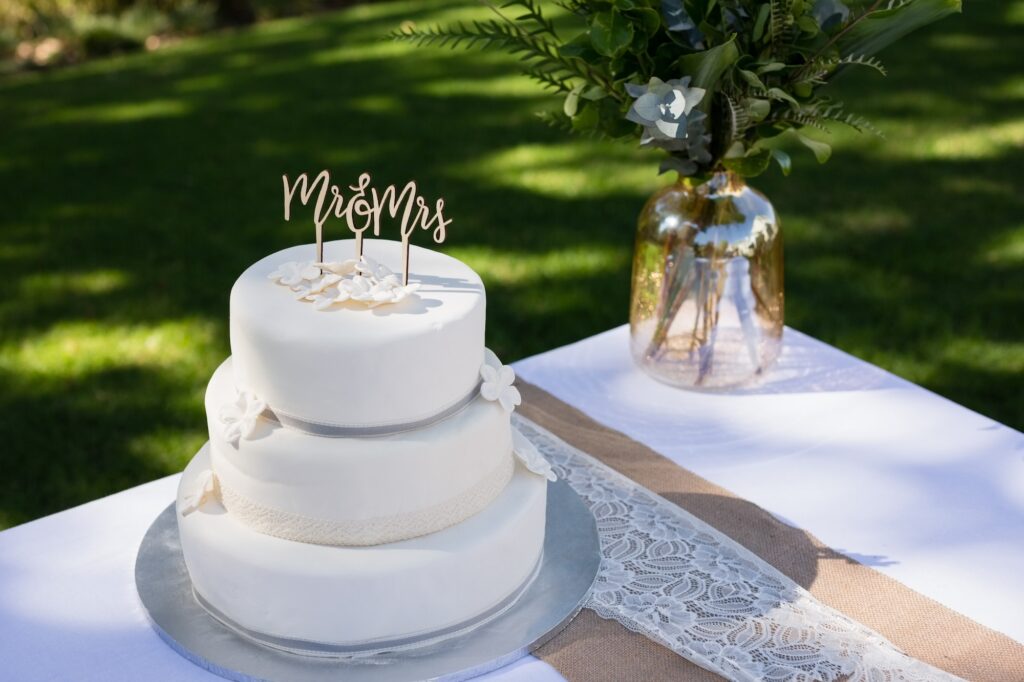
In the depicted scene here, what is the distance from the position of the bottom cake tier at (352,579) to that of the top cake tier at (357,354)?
165 mm

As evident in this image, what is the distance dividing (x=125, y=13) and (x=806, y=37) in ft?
20.4

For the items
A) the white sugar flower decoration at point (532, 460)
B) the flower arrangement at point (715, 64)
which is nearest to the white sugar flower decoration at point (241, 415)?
the white sugar flower decoration at point (532, 460)

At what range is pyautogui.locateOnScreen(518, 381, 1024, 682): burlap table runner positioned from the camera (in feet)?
4.77

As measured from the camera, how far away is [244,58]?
6391 millimetres

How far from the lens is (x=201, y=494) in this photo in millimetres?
1524

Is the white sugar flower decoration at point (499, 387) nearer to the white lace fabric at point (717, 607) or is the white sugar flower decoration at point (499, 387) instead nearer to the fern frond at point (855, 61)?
the white lace fabric at point (717, 607)

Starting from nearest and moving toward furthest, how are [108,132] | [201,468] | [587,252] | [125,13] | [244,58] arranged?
[201,468] < [587,252] < [108,132] < [244,58] < [125,13]

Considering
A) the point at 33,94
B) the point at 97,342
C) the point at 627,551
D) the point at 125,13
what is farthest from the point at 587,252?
the point at 125,13

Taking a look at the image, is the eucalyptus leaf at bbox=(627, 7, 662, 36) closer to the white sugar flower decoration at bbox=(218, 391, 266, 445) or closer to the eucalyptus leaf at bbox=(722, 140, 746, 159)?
the eucalyptus leaf at bbox=(722, 140, 746, 159)

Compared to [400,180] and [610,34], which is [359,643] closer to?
[610,34]

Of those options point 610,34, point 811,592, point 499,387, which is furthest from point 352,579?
point 610,34

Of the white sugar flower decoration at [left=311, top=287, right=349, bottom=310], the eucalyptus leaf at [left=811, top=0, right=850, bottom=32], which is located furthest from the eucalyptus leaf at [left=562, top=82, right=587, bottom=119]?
the white sugar flower decoration at [left=311, top=287, right=349, bottom=310]

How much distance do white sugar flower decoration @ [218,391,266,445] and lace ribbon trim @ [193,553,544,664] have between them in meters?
0.25

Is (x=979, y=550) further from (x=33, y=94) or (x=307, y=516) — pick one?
(x=33, y=94)
